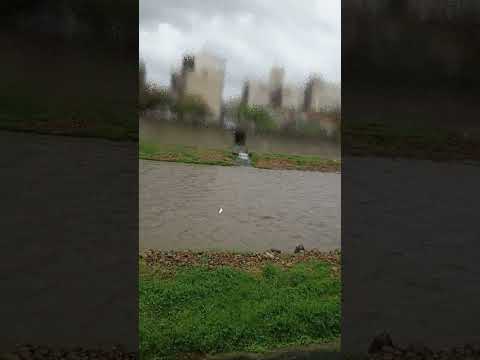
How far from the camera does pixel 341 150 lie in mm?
2479

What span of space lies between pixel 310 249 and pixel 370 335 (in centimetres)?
68

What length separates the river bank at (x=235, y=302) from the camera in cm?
240

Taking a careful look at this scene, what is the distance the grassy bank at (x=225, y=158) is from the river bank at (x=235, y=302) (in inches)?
24.6

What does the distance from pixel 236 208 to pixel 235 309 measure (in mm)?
697

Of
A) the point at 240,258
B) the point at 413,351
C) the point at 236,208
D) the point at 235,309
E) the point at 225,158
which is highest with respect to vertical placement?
the point at 225,158

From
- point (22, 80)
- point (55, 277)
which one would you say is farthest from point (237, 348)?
point (22, 80)

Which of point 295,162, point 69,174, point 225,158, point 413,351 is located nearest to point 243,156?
point 225,158

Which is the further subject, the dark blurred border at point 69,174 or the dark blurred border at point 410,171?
the dark blurred border at point 410,171

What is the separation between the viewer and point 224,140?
8.53 feet

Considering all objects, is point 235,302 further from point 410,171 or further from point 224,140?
point 410,171

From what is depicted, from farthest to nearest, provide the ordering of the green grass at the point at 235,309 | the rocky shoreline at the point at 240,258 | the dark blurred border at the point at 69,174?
the rocky shoreline at the point at 240,258
the green grass at the point at 235,309
the dark blurred border at the point at 69,174

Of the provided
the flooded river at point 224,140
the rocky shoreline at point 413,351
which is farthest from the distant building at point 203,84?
the rocky shoreline at point 413,351

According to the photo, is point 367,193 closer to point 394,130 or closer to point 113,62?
point 394,130

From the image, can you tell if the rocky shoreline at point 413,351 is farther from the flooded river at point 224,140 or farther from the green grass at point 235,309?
the flooded river at point 224,140
